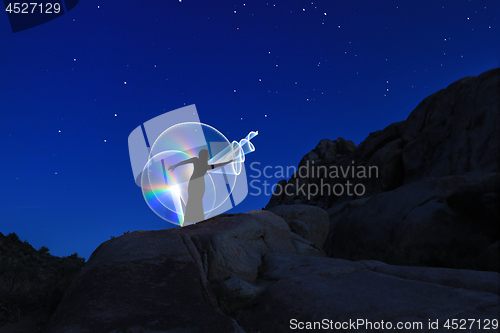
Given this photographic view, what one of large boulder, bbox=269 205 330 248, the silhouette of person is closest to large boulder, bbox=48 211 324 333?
the silhouette of person

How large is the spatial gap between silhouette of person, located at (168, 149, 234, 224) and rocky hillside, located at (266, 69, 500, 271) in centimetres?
738

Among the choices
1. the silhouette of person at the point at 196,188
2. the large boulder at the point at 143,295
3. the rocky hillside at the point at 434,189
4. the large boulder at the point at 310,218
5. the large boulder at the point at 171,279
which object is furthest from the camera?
the large boulder at the point at 310,218

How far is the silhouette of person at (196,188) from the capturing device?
13.2 metres

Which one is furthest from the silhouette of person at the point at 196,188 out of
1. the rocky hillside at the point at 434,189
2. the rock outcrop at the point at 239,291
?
the rocky hillside at the point at 434,189

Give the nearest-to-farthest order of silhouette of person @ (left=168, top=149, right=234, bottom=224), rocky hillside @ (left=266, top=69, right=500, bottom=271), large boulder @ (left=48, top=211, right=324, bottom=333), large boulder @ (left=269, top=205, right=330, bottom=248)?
large boulder @ (left=48, top=211, right=324, bottom=333)
rocky hillside @ (left=266, top=69, right=500, bottom=271)
silhouette of person @ (left=168, top=149, right=234, bottom=224)
large boulder @ (left=269, top=205, right=330, bottom=248)

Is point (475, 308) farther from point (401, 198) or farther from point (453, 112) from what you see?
point (453, 112)

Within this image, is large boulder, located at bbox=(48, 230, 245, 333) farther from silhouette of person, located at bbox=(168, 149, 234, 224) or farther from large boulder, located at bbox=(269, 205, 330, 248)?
large boulder, located at bbox=(269, 205, 330, 248)

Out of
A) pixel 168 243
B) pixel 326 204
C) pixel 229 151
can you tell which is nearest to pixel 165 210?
pixel 229 151

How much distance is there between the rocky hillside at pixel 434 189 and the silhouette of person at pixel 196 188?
7.38 metres

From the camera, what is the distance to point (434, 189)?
15.4 metres

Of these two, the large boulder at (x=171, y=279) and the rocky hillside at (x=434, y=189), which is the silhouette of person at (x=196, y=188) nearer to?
the large boulder at (x=171, y=279)

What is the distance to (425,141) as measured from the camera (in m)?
29.5

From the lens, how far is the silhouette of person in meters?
13.2

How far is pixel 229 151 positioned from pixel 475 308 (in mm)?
9713
